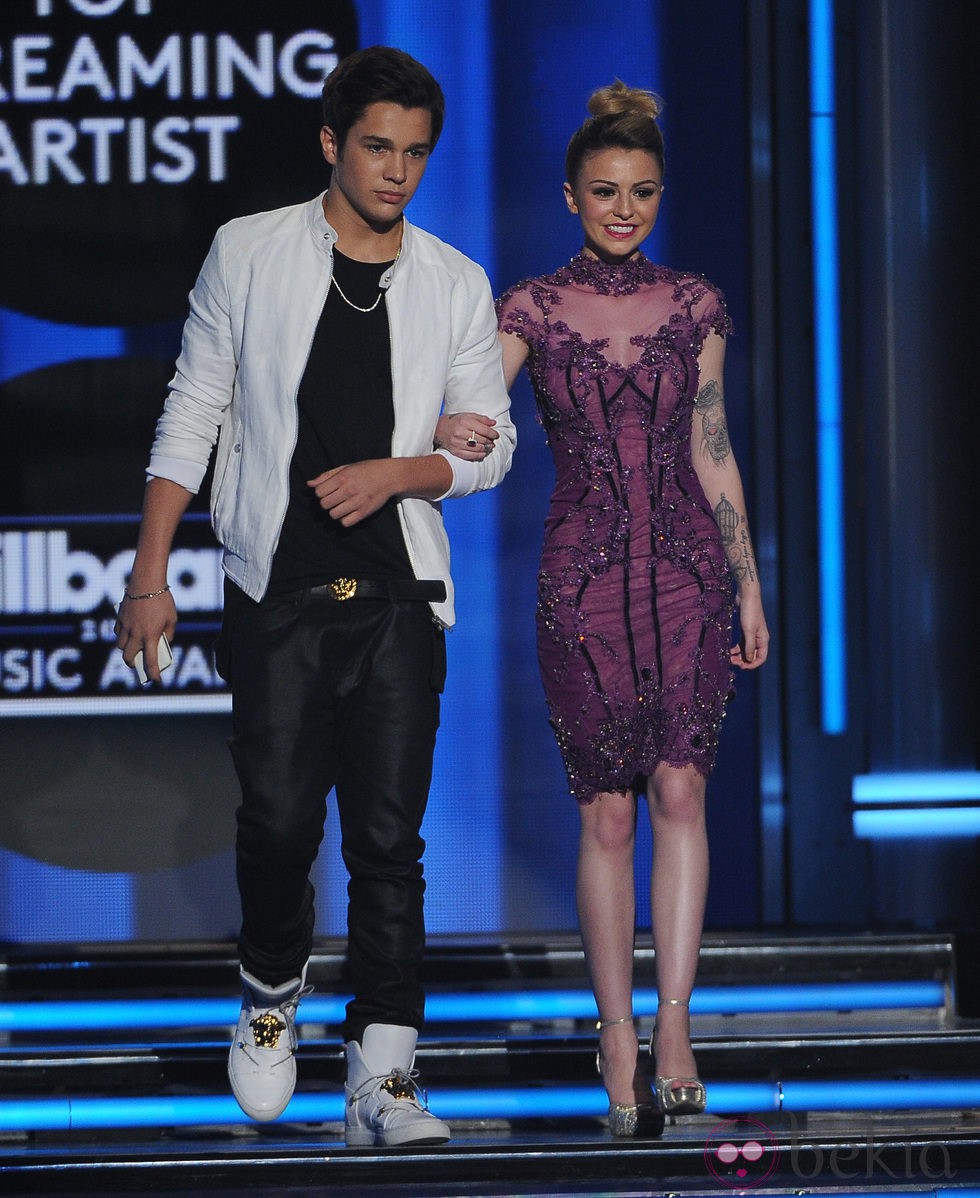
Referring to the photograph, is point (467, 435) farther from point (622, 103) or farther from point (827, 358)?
point (827, 358)

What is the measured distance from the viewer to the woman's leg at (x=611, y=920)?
278cm

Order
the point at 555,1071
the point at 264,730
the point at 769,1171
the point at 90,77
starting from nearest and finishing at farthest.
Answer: the point at 264,730 < the point at 769,1171 < the point at 555,1071 < the point at 90,77

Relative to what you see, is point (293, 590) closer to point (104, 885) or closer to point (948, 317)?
point (104, 885)

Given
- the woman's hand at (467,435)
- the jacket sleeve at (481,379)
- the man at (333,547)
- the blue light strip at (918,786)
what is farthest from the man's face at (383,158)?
the blue light strip at (918,786)

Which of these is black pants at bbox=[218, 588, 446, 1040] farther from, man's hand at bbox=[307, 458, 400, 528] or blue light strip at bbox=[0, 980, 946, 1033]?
blue light strip at bbox=[0, 980, 946, 1033]

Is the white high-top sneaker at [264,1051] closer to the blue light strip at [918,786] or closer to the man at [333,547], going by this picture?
the man at [333,547]

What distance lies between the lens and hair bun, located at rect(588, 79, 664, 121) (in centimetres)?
295

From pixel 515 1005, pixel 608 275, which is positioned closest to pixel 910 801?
pixel 515 1005

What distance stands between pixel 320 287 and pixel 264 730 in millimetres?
745

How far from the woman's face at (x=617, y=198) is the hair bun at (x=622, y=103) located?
0.29 ft

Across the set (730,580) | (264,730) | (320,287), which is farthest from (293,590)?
(730,580)

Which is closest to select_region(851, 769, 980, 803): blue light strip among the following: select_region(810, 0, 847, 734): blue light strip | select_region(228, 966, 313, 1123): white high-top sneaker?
select_region(810, 0, 847, 734): blue light strip

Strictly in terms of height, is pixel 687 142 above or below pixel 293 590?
above

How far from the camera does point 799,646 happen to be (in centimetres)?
440
